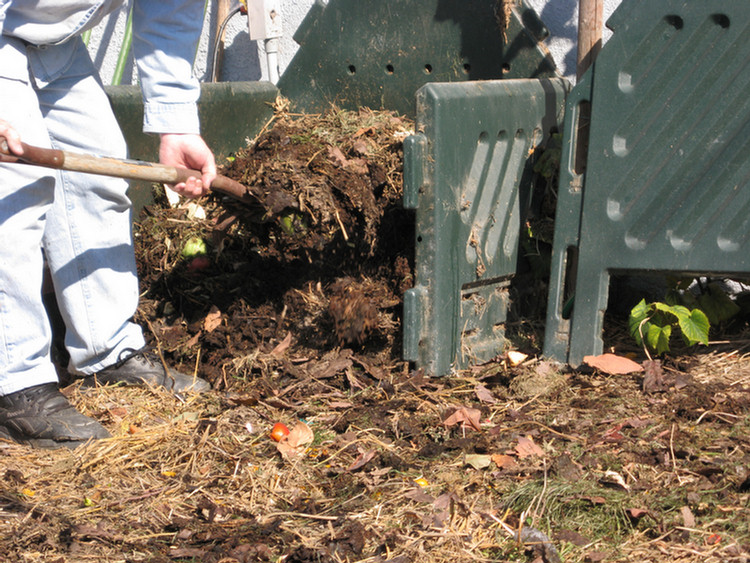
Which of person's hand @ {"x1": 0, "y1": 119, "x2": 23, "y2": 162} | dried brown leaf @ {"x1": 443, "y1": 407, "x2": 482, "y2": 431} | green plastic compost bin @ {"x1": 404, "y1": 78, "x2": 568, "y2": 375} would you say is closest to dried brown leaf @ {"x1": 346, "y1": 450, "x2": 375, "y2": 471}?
dried brown leaf @ {"x1": 443, "y1": 407, "x2": 482, "y2": 431}

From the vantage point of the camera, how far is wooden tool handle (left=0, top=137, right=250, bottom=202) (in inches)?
94.0

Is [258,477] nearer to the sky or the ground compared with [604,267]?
nearer to the ground

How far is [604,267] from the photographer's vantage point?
9.59 feet

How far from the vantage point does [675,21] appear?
2668mm

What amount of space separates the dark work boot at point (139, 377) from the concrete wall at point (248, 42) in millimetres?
2360

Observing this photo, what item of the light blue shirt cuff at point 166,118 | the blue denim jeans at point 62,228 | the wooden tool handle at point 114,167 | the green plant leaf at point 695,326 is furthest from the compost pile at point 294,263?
the green plant leaf at point 695,326

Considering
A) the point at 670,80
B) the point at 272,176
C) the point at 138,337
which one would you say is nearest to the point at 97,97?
the point at 272,176

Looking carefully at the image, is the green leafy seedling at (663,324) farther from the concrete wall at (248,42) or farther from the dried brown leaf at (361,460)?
the concrete wall at (248,42)

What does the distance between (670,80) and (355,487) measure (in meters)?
1.78

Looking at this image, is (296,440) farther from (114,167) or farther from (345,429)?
(114,167)

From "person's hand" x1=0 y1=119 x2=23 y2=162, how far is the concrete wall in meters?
2.54

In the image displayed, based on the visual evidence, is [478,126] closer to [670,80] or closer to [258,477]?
[670,80]

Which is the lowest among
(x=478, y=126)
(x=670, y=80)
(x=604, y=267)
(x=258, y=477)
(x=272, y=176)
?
(x=258, y=477)

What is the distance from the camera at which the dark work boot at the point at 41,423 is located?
8.91ft
